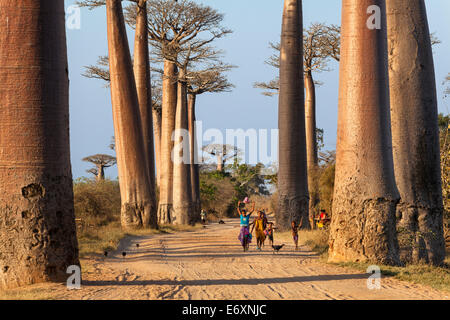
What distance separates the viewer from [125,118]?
18.4 meters

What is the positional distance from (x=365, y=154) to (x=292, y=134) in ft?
30.3

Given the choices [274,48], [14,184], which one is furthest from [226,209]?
[14,184]

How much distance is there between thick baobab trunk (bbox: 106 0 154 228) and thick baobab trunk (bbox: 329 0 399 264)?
925cm

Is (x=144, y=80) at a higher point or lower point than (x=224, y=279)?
higher

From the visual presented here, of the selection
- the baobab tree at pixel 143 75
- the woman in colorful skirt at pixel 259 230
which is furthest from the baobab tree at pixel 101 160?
the woman in colorful skirt at pixel 259 230

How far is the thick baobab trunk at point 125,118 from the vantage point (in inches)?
725

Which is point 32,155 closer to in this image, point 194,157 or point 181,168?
point 181,168

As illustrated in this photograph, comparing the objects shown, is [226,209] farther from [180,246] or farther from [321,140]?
[180,246]

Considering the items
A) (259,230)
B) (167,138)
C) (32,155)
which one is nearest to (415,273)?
(259,230)

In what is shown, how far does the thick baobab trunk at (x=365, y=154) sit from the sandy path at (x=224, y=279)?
811 millimetres

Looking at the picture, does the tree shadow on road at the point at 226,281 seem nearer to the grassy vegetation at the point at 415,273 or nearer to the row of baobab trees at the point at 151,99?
the grassy vegetation at the point at 415,273

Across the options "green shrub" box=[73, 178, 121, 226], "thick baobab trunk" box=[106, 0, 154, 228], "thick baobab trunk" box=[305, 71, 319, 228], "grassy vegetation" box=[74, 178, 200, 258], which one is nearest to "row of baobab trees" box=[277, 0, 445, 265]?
"grassy vegetation" box=[74, 178, 200, 258]
